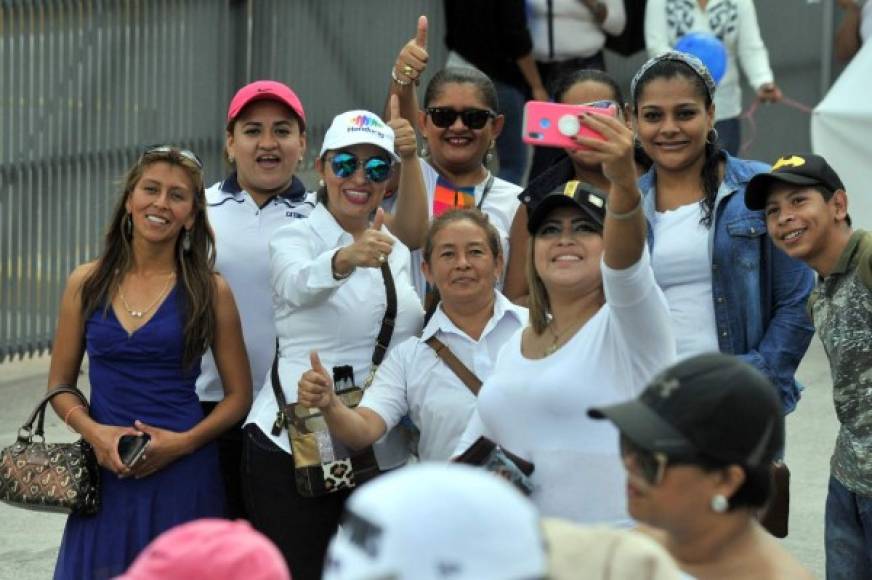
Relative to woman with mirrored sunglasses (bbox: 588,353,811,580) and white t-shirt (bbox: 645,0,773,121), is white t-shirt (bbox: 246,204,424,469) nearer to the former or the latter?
woman with mirrored sunglasses (bbox: 588,353,811,580)

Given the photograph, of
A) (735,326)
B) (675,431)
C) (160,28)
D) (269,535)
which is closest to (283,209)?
(269,535)

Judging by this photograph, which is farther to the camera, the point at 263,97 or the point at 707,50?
the point at 707,50

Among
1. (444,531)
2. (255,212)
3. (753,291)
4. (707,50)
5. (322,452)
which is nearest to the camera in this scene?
(444,531)

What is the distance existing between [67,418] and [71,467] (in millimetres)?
207

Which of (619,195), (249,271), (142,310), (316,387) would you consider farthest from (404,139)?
(619,195)

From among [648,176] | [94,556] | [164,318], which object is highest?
[648,176]

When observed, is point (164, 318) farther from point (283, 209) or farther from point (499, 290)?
point (499, 290)

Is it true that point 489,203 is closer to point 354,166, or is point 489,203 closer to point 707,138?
point 354,166

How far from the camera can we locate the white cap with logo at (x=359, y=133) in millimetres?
5848

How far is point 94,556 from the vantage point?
18.9 feet

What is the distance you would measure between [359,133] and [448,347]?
0.81 metres

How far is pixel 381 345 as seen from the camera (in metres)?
5.74

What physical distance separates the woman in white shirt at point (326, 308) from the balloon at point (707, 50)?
4946mm

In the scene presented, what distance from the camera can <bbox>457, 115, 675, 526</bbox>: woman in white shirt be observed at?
445cm
